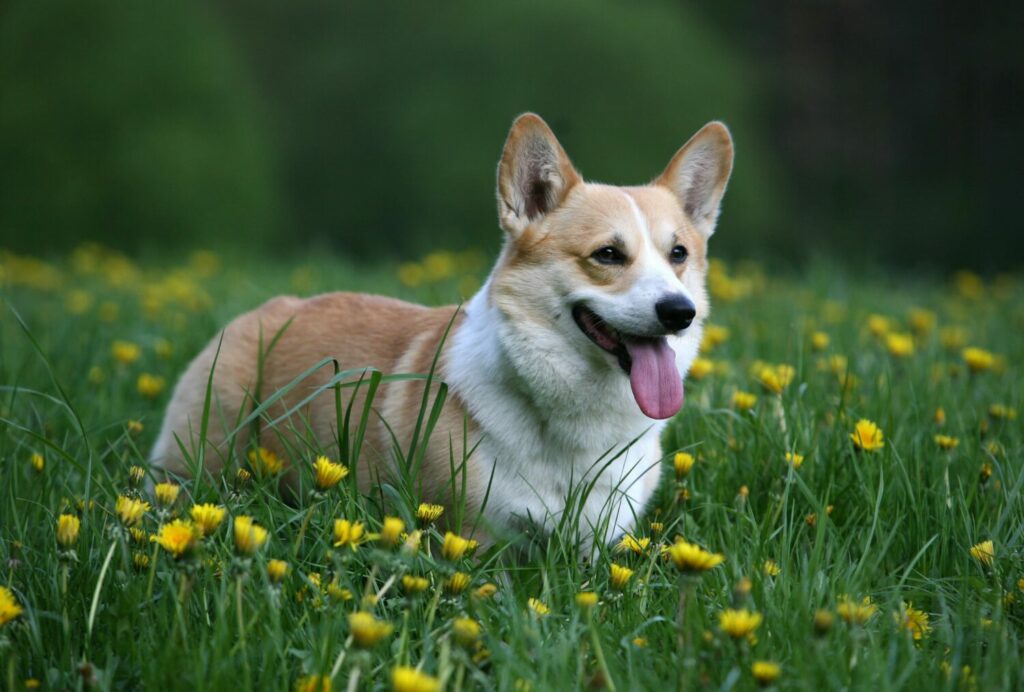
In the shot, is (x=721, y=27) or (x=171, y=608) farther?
(x=721, y=27)

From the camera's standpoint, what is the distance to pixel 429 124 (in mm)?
9977

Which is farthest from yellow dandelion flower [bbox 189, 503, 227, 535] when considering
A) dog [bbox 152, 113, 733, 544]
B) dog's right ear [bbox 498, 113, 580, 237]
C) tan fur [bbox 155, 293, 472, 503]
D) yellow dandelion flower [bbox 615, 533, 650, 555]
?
dog's right ear [bbox 498, 113, 580, 237]

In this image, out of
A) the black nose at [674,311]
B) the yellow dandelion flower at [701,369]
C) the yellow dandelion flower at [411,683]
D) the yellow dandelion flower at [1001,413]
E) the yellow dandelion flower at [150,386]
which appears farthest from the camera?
the yellow dandelion flower at [150,386]

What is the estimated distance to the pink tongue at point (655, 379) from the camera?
8.12 feet

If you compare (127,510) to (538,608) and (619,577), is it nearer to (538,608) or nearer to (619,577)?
(538,608)

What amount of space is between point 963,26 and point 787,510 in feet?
39.7

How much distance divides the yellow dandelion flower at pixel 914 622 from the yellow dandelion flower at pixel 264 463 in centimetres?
143

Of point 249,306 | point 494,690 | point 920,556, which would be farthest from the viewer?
point 249,306

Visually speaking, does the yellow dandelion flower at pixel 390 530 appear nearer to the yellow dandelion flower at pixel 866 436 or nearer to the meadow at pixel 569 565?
the meadow at pixel 569 565

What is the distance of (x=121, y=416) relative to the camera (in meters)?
3.34

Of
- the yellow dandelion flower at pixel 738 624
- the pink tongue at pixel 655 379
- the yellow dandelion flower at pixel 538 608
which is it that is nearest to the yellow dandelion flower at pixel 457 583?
the yellow dandelion flower at pixel 538 608

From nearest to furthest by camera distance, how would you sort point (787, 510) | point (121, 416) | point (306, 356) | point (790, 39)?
1. point (787, 510)
2. point (306, 356)
3. point (121, 416)
4. point (790, 39)

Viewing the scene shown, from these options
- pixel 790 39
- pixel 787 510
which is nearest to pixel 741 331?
pixel 787 510

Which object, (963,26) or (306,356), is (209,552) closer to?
(306,356)
